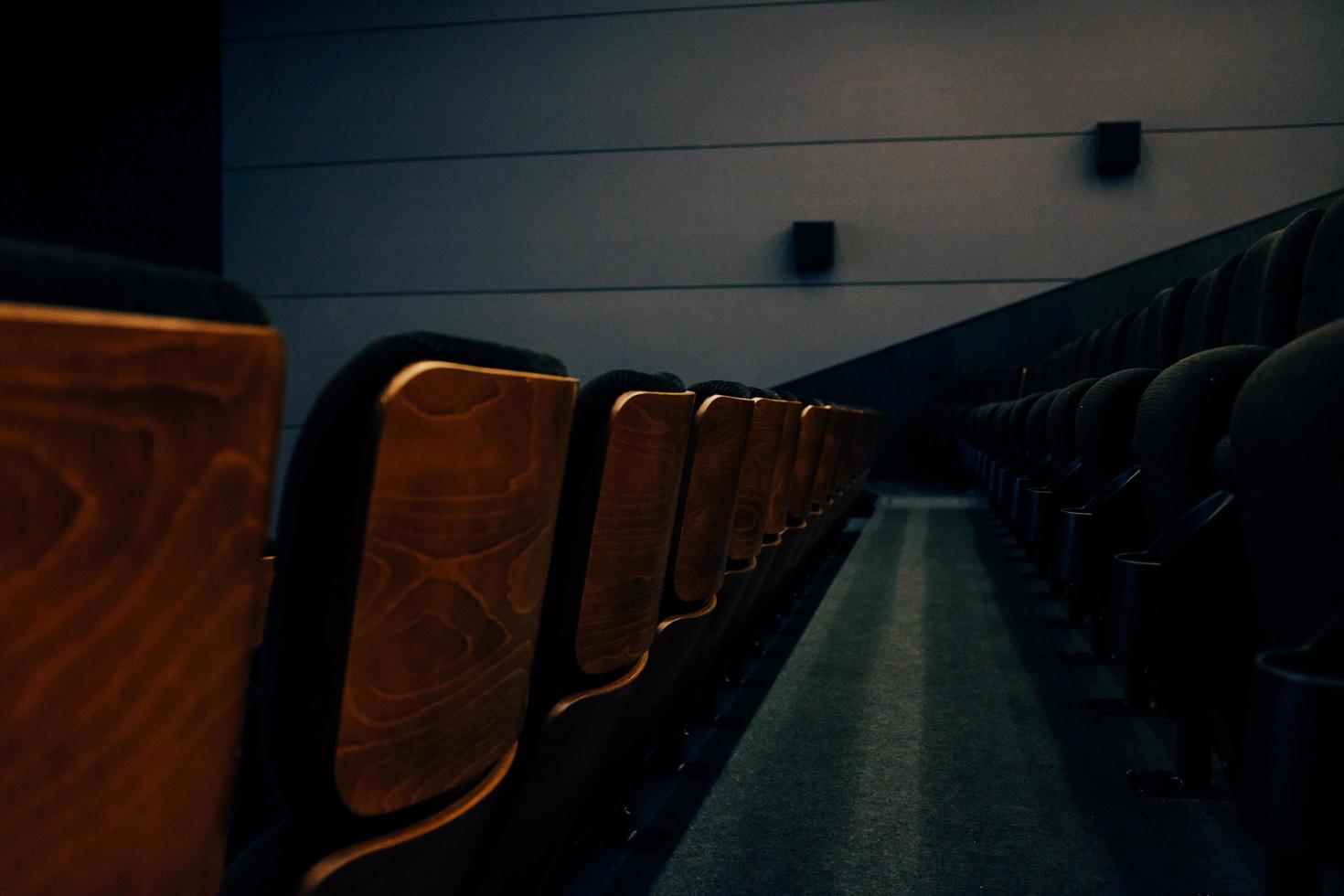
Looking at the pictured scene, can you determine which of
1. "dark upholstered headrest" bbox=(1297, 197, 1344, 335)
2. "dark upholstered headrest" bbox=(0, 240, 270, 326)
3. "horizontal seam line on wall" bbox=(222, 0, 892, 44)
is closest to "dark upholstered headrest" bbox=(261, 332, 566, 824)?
"dark upholstered headrest" bbox=(0, 240, 270, 326)

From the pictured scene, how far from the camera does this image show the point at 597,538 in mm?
737

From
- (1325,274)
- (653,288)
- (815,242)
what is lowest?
(1325,274)

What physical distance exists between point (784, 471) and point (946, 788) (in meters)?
0.54

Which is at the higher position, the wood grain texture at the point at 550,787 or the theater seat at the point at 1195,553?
the theater seat at the point at 1195,553

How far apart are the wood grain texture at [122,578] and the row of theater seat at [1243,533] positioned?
0.43m

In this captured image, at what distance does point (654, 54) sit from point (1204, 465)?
4.31 meters

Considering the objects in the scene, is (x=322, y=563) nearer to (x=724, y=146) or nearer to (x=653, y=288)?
(x=653, y=288)

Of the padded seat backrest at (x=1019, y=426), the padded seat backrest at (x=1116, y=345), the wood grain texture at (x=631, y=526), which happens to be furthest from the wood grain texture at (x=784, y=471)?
the padded seat backrest at (x=1116, y=345)

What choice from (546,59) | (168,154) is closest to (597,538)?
(546,59)

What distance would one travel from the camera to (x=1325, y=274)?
4.16ft

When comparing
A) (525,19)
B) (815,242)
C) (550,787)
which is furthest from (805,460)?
(525,19)

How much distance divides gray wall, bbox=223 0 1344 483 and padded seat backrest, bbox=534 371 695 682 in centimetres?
386

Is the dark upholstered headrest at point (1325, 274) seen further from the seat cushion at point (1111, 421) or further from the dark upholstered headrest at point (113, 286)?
the dark upholstered headrest at point (113, 286)

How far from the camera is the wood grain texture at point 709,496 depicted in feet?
3.31
